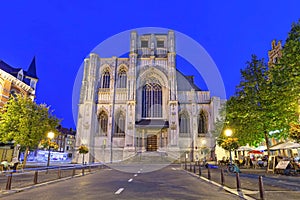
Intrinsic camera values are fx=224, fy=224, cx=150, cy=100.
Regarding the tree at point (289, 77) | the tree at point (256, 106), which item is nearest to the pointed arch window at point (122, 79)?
the tree at point (256, 106)

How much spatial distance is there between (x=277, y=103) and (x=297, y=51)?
420 cm

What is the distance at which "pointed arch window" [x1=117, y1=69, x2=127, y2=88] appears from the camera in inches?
1865

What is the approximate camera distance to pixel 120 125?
146 feet

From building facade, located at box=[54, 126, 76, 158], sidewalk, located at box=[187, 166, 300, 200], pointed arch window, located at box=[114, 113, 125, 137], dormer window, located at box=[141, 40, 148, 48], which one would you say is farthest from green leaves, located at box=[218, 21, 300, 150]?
building facade, located at box=[54, 126, 76, 158]

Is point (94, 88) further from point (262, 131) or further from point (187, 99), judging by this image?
point (262, 131)

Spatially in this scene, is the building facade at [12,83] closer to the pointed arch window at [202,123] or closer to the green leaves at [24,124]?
the green leaves at [24,124]

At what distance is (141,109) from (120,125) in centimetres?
527

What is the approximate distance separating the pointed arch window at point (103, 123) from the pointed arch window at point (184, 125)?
592 inches

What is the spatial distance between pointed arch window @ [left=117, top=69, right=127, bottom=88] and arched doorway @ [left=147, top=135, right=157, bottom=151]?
12147 millimetres

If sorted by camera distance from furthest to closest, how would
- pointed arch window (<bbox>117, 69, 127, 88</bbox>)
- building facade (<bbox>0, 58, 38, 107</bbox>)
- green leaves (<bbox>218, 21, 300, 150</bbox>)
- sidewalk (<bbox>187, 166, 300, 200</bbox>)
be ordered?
pointed arch window (<bbox>117, 69, 127, 88</bbox>)
building facade (<bbox>0, 58, 38, 107</bbox>)
green leaves (<bbox>218, 21, 300, 150</bbox>)
sidewalk (<bbox>187, 166, 300, 200</bbox>)

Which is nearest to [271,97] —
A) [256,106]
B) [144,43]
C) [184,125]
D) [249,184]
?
[256,106]

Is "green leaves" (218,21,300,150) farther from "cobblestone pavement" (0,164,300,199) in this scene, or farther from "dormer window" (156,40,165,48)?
"dormer window" (156,40,165,48)

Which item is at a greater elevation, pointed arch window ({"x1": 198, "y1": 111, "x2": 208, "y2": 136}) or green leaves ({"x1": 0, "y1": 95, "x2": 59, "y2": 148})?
pointed arch window ({"x1": 198, "y1": 111, "x2": 208, "y2": 136})

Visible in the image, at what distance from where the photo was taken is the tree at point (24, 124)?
22.9 meters
